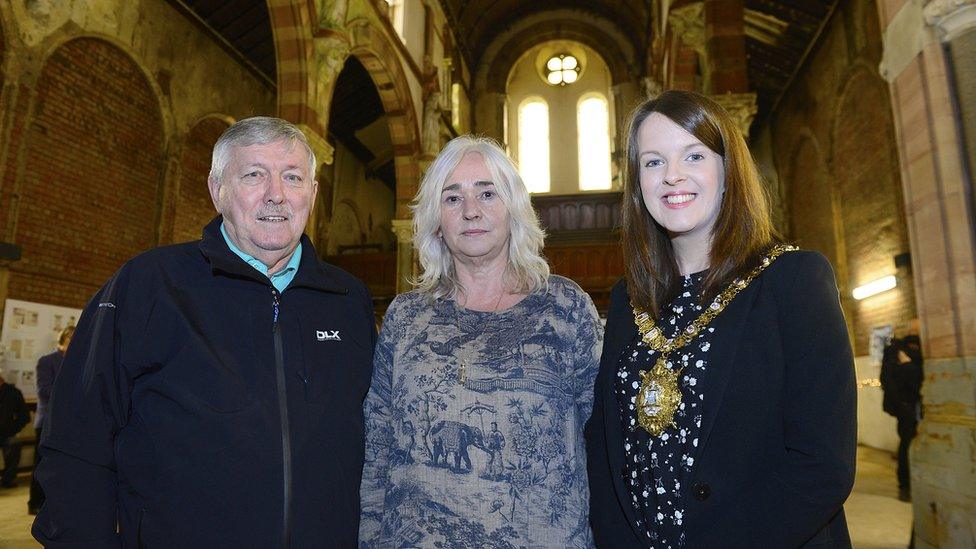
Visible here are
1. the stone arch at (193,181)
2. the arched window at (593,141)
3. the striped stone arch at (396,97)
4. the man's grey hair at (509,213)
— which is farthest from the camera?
the arched window at (593,141)

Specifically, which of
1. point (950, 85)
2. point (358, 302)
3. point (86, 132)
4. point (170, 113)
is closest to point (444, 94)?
point (170, 113)

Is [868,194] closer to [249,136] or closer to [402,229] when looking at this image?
[402,229]

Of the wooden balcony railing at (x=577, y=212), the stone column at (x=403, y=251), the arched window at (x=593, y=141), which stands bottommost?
the stone column at (x=403, y=251)

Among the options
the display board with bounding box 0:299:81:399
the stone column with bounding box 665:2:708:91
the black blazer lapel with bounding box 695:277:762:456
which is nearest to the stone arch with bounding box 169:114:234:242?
the display board with bounding box 0:299:81:399

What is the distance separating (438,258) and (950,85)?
289 cm

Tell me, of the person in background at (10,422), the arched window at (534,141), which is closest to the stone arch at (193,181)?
the person in background at (10,422)

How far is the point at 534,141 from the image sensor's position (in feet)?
65.6

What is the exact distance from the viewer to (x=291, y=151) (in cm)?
173

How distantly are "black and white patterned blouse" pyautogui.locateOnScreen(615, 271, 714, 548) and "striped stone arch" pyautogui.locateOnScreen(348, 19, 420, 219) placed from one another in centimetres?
930

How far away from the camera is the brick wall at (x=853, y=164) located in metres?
8.78

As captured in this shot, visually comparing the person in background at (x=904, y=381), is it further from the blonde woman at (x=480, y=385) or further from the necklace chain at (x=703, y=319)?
the necklace chain at (x=703, y=319)

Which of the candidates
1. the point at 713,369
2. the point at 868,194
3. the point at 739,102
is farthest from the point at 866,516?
the point at 868,194

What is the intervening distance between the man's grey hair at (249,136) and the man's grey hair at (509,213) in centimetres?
45

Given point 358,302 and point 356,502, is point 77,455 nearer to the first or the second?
point 356,502
